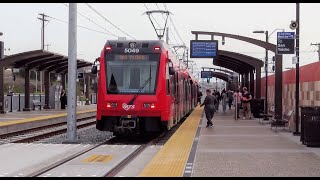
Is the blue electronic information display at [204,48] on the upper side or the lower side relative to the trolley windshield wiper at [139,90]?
upper

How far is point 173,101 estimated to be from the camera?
19547mm

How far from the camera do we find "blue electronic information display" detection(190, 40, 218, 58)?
37.6 m

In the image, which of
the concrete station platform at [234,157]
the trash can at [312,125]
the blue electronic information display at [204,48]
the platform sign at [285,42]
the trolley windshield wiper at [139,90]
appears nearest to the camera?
the concrete station platform at [234,157]

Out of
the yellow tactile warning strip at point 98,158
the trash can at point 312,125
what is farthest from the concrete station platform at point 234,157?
the yellow tactile warning strip at point 98,158

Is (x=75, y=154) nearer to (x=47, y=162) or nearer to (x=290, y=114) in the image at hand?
(x=47, y=162)

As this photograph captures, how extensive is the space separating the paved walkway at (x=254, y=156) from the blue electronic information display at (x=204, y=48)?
64.0 ft

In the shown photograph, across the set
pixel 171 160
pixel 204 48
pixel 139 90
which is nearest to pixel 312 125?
pixel 171 160

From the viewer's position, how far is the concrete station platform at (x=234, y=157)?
10.1 metres

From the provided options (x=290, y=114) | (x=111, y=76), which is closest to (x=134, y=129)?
(x=111, y=76)

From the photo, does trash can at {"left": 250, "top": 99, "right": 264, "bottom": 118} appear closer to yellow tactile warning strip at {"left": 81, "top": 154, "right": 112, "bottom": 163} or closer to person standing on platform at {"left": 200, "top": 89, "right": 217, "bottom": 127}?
person standing on platform at {"left": 200, "top": 89, "right": 217, "bottom": 127}

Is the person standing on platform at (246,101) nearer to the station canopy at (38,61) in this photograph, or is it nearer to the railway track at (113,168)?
the station canopy at (38,61)

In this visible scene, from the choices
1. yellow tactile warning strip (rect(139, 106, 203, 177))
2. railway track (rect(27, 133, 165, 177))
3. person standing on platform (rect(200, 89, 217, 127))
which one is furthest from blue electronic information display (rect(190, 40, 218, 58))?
railway track (rect(27, 133, 165, 177))

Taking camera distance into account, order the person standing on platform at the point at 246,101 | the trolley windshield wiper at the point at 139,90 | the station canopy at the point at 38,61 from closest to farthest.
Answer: the trolley windshield wiper at the point at 139,90 → the person standing on platform at the point at 246,101 → the station canopy at the point at 38,61

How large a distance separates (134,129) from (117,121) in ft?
1.93
